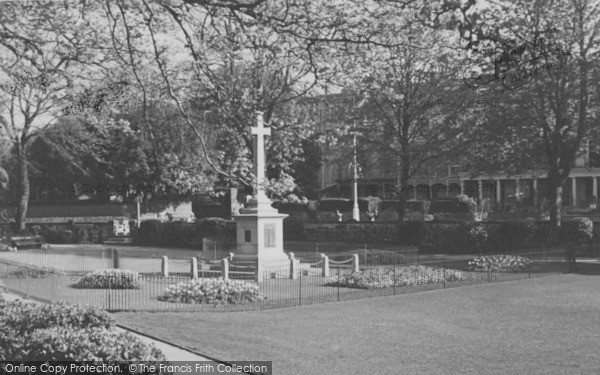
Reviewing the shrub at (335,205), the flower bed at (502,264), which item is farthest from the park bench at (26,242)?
the shrub at (335,205)

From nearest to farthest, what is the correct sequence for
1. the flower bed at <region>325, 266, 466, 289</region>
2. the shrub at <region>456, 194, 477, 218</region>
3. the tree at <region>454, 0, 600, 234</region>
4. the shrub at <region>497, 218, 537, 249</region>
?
the flower bed at <region>325, 266, 466, 289</region> < the tree at <region>454, 0, 600, 234</region> < the shrub at <region>497, 218, 537, 249</region> < the shrub at <region>456, 194, 477, 218</region>

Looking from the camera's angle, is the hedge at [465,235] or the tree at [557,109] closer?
the tree at [557,109]

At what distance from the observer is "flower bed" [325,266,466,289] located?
20109 millimetres

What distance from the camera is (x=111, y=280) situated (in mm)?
20141

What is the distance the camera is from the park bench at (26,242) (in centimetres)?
3866

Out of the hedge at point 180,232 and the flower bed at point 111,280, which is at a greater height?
the hedge at point 180,232

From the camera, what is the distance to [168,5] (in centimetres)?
952

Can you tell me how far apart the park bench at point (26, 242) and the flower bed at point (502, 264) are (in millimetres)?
25274

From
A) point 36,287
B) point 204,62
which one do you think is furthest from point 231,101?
point 36,287

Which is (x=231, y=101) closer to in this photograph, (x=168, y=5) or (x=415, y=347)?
(x=168, y=5)

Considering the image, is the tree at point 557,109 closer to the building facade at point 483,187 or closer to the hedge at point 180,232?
the hedge at point 180,232

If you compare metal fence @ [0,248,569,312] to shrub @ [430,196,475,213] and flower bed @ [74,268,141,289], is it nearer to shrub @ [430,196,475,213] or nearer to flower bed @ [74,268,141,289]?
flower bed @ [74,268,141,289]

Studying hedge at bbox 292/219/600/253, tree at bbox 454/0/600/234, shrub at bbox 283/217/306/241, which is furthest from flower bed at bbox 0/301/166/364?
shrub at bbox 283/217/306/241

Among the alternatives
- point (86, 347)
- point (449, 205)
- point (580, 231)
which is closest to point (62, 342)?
point (86, 347)
